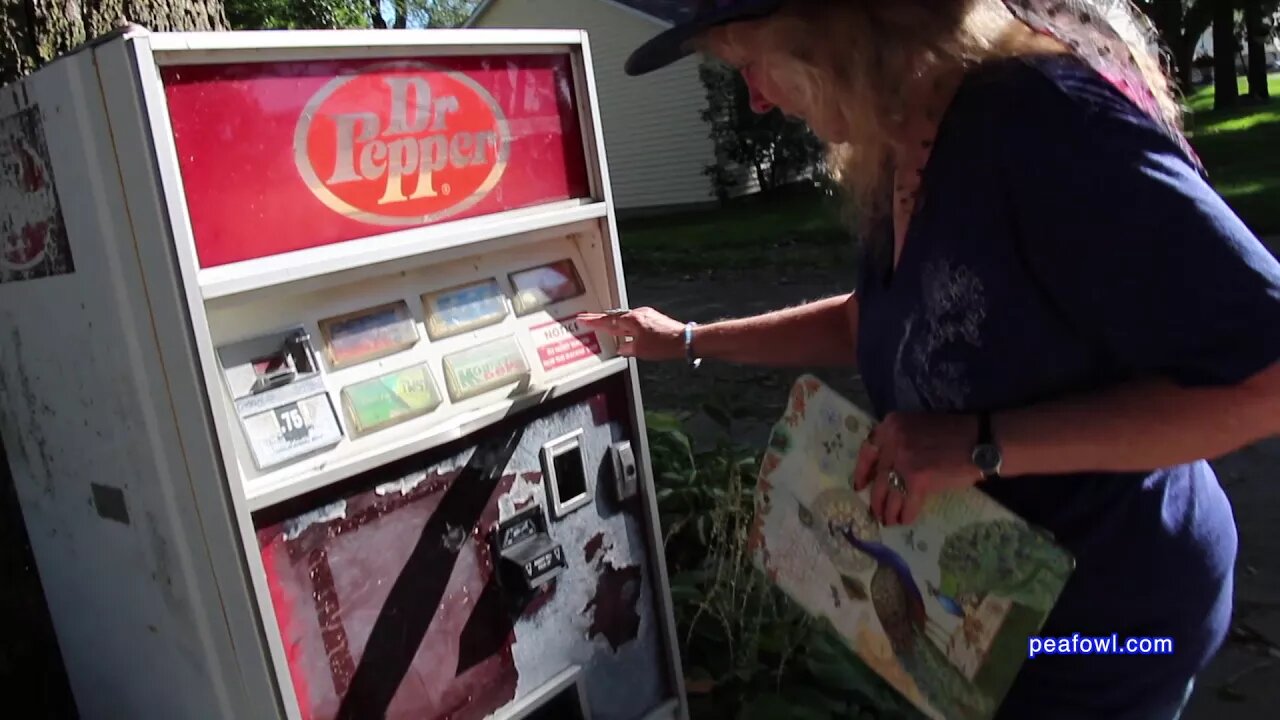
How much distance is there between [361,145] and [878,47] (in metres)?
0.84

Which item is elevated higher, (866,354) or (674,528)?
(866,354)

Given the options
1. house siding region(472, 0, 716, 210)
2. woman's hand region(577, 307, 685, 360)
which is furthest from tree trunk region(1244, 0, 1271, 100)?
woman's hand region(577, 307, 685, 360)

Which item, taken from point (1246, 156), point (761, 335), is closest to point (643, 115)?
point (1246, 156)

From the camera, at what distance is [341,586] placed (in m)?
1.65

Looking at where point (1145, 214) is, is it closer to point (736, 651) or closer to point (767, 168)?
point (736, 651)

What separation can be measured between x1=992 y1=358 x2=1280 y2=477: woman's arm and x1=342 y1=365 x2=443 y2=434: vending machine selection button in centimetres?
92

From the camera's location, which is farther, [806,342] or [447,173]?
[806,342]

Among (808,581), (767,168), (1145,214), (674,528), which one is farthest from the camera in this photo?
(767,168)

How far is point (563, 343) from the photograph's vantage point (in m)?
2.00

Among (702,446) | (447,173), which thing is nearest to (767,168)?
(702,446)

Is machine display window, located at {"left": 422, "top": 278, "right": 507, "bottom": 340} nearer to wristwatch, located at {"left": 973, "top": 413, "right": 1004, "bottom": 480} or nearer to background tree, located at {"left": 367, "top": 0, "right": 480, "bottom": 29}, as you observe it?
wristwatch, located at {"left": 973, "top": 413, "right": 1004, "bottom": 480}

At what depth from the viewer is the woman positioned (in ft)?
3.84

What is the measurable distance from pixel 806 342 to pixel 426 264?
78 centimetres

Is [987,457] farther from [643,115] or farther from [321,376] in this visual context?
[643,115]
